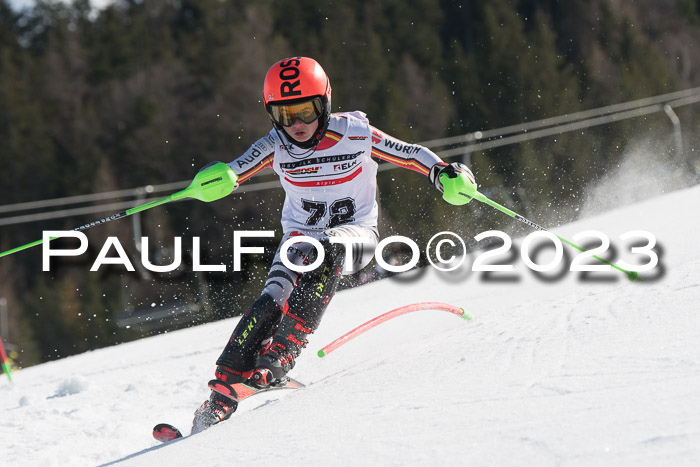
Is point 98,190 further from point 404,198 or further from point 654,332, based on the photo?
point 654,332

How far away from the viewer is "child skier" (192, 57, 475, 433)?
3504mm

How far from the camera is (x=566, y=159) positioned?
11.7 m

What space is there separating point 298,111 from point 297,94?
9 centimetres

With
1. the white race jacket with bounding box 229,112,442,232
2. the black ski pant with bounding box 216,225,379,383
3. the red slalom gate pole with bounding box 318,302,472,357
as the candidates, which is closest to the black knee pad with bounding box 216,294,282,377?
the black ski pant with bounding box 216,225,379,383

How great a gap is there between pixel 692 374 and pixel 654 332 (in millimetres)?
473

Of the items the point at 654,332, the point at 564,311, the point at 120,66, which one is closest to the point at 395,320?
the point at 564,311

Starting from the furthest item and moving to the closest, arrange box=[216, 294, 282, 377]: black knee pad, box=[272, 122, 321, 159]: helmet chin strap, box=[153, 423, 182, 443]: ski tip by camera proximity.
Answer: box=[272, 122, 321, 159]: helmet chin strap
box=[216, 294, 282, 377]: black knee pad
box=[153, 423, 182, 443]: ski tip

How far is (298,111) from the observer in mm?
3781

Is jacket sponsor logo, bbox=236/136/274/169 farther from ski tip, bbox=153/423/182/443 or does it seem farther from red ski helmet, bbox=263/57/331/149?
ski tip, bbox=153/423/182/443

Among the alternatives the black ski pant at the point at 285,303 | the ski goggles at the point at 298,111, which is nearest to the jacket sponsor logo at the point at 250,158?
the ski goggles at the point at 298,111

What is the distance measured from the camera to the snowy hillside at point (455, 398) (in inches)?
80.2

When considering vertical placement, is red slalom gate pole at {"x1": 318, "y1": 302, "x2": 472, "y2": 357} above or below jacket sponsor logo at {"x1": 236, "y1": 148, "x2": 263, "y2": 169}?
below

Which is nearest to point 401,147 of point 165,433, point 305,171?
point 305,171

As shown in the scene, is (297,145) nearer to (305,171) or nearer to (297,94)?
(305,171)
